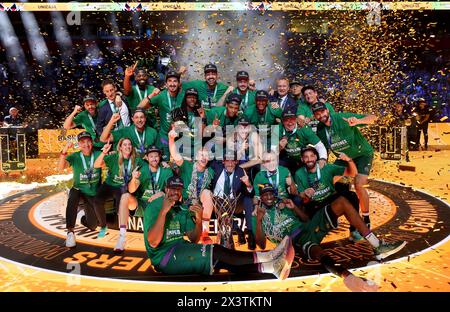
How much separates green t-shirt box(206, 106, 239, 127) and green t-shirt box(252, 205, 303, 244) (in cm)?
129

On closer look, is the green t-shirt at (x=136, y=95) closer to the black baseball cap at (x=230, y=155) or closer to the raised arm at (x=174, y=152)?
the raised arm at (x=174, y=152)

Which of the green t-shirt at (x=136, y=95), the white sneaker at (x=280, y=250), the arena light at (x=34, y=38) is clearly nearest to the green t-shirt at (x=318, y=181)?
the white sneaker at (x=280, y=250)

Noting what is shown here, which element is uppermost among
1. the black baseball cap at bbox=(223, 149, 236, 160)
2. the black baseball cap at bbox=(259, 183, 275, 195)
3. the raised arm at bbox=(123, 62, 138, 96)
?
the raised arm at bbox=(123, 62, 138, 96)

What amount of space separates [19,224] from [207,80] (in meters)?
2.90

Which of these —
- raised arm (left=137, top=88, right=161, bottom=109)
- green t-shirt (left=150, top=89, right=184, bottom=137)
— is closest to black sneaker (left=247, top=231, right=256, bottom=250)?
green t-shirt (left=150, top=89, right=184, bottom=137)

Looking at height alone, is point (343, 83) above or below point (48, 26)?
below

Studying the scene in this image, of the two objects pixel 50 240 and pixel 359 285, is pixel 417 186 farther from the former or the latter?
pixel 50 240

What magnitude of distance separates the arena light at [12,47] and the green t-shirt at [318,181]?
14766mm

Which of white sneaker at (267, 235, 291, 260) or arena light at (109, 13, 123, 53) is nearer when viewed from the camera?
white sneaker at (267, 235, 291, 260)

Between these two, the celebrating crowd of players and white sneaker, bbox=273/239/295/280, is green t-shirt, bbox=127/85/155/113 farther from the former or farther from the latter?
white sneaker, bbox=273/239/295/280

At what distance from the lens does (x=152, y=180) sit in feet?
13.4

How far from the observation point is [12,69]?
15781 mm

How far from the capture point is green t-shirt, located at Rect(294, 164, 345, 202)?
3984mm
